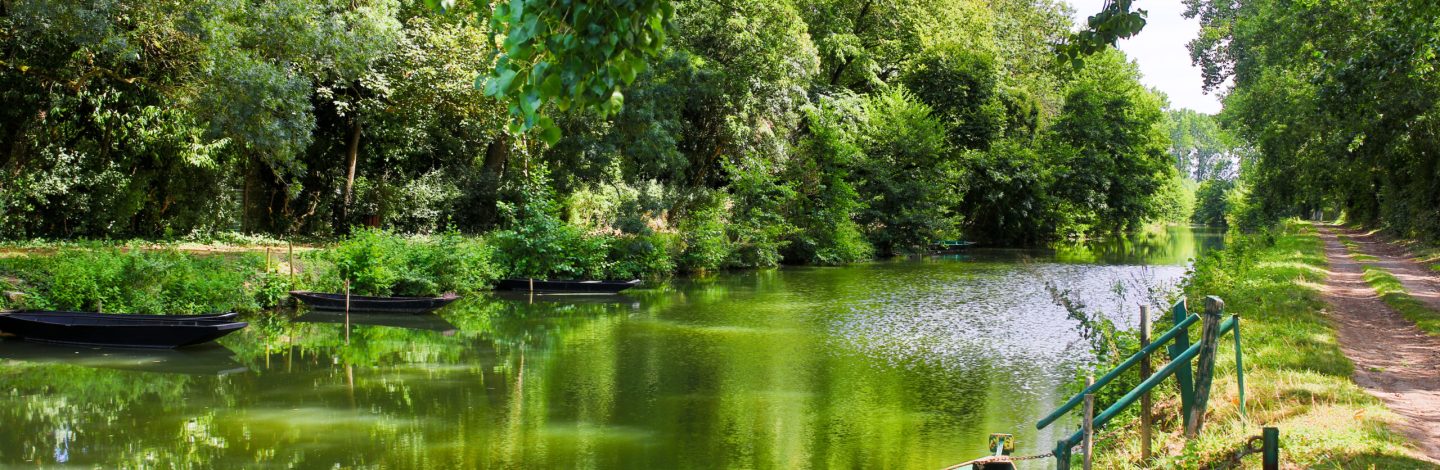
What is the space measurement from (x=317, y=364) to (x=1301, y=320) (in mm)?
12654

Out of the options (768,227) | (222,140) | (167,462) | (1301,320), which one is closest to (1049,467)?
(1301,320)

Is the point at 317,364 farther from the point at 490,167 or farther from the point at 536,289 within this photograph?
the point at 490,167

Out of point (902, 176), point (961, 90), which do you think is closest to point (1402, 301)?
point (902, 176)

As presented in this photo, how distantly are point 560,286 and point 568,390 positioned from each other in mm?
11473

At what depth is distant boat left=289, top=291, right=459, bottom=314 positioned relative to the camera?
61.9 feet

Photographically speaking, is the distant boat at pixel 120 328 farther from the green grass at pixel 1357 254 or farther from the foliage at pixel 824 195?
the green grass at pixel 1357 254

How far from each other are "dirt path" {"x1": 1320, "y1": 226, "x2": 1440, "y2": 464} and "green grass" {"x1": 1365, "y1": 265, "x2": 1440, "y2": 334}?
0.39 ft

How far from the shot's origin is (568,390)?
1188 centimetres

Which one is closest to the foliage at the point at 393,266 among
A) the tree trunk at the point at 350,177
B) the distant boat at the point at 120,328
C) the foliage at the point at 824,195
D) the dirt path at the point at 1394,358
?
the distant boat at the point at 120,328

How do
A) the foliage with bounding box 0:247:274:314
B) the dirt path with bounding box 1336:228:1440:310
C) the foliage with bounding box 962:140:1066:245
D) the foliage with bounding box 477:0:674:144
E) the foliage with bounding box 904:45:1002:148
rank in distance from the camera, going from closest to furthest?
the foliage with bounding box 477:0:674:144 < the dirt path with bounding box 1336:228:1440:310 < the foliage with bounding box 0:247:274:314 < the foliage with bounding box 962:140:1066:245 < the foliage with bounding box 904:45:1002:148

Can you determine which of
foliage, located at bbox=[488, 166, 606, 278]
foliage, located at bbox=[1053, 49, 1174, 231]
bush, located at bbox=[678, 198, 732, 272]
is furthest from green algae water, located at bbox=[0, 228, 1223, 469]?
foliage, located at bbox=[1053, 49, 1174, 231]

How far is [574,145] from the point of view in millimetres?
27875

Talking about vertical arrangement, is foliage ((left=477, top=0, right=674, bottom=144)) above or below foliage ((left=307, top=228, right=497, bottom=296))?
above

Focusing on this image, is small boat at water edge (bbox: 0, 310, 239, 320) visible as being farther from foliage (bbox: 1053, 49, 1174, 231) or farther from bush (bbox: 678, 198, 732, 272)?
foliage (bbox: 1053, 49, 1174, 231)
